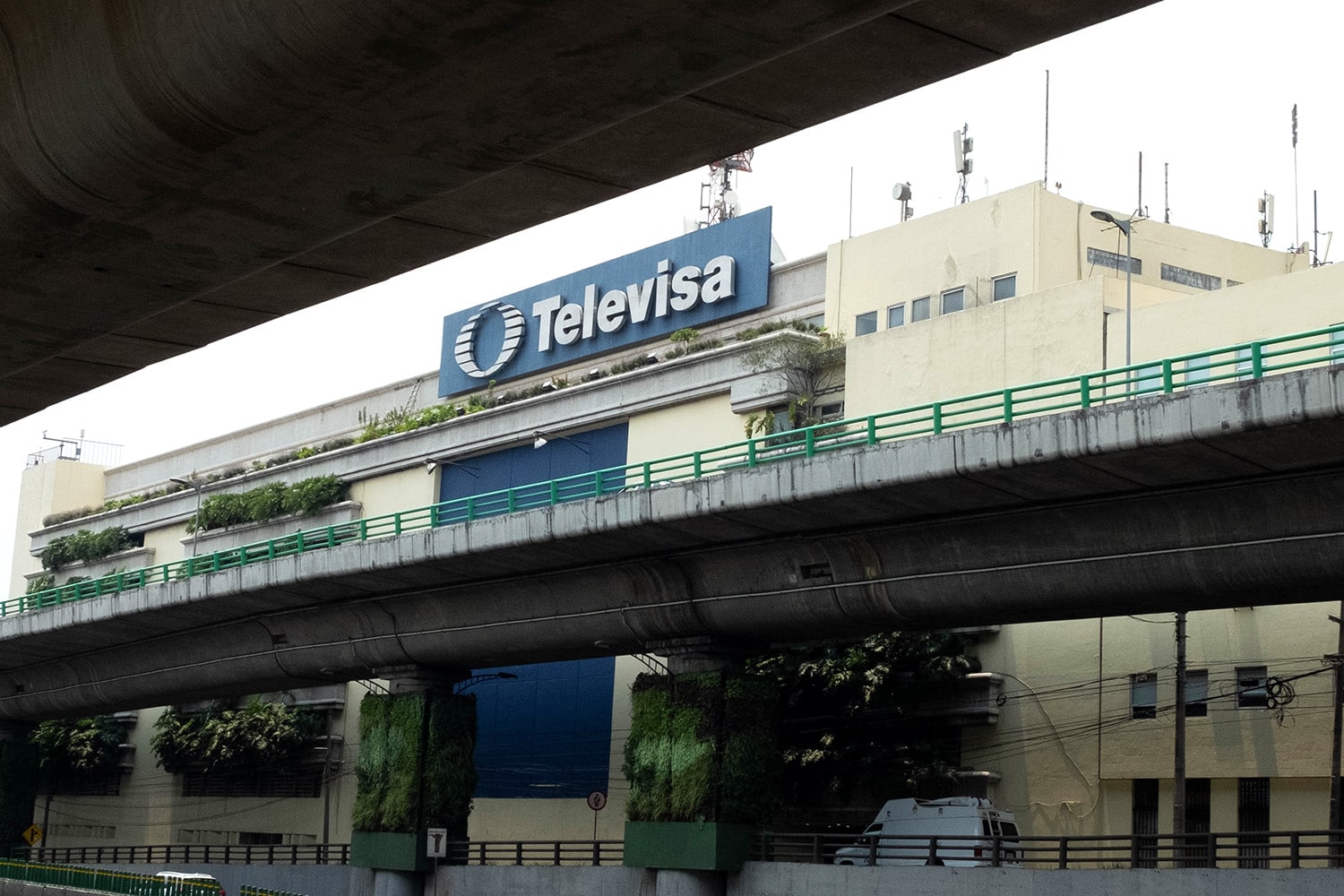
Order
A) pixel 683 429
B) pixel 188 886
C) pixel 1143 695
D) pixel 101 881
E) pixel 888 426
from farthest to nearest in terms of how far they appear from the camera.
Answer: pixel 683 429 < pixel 101 881 < pixel 188 886 < pixel 1143 695 < pixel 888 426

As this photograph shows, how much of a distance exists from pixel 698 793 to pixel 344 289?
29.7 metres

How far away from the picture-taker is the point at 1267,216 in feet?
182

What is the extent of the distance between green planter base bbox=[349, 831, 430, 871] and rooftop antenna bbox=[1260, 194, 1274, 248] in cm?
3368

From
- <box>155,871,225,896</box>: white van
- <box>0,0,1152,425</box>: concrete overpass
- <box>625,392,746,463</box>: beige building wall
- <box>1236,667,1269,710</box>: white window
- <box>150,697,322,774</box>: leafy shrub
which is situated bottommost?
<box>155,871,225,896</box>: white van

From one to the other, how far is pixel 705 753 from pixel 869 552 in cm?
654

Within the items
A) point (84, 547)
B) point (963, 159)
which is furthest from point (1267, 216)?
point (84, 547)

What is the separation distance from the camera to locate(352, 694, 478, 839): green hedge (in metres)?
45.3

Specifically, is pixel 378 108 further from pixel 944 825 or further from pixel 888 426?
pixel 944 825

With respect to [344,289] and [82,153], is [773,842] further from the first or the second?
[82,153]

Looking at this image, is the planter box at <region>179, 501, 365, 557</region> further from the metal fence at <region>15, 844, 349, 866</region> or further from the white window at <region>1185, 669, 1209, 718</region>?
Result: the white window at <region>1185, 669, 1209, 718</region>

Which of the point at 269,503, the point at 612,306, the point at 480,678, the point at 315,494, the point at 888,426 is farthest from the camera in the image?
the point at 269,503

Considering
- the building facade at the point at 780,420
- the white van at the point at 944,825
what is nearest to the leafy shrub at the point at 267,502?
the building facade at the point at 780,420

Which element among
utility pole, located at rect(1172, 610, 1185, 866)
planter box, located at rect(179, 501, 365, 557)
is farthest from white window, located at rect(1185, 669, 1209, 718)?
planter box, located at rect(179, 501, 365, 557)

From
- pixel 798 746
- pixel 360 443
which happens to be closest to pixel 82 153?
pixel 798 746
